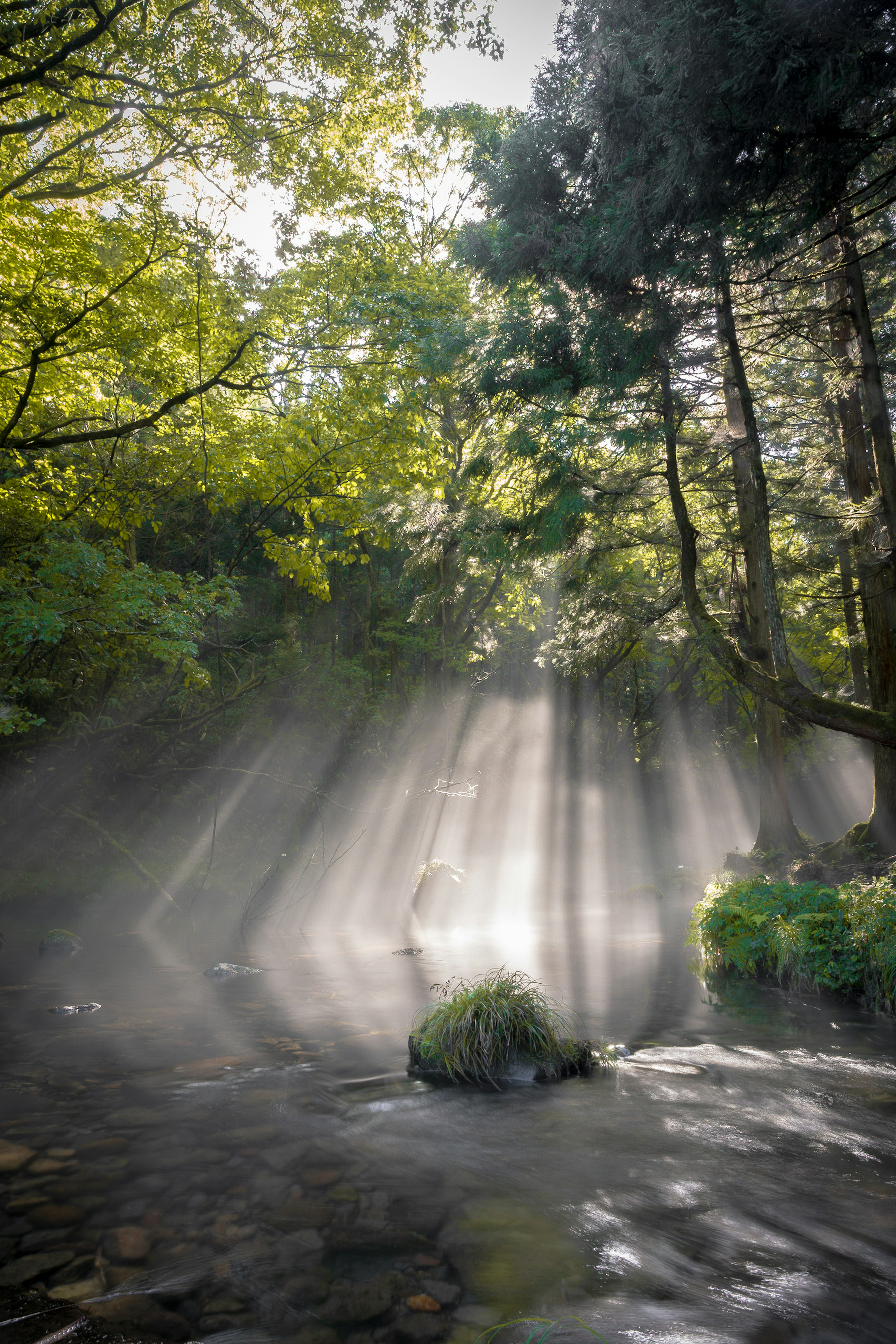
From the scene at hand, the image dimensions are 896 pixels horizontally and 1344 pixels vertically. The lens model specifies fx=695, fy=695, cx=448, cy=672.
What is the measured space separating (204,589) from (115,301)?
12.8 feet

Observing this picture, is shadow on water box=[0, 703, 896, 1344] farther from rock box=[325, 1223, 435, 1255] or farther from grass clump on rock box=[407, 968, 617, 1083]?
grass clump on rock box=[407, 968, 617, 1083]

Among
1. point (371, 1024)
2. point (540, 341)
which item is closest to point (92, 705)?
point (371, 1024)

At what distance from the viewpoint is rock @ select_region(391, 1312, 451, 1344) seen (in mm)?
2990

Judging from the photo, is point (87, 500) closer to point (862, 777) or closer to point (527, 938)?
point (527, 938)

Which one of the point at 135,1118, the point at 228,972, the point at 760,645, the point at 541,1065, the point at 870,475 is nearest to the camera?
the point at 135,1118

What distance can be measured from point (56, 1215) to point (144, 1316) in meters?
1.10

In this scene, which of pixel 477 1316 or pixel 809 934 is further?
pixel 809 934

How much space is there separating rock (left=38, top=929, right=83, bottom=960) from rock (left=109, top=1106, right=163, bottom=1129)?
25.2 ft

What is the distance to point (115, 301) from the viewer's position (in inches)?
348

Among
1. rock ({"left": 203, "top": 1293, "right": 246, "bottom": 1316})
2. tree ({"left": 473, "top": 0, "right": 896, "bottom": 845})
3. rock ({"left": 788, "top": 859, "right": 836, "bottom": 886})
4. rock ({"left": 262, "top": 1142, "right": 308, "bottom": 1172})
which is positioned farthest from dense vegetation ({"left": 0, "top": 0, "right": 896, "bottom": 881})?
rock ({"left": 203, "top": 1293, "right": 246, "bottom": 1316})

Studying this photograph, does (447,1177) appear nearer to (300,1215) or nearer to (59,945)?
(300,1215)

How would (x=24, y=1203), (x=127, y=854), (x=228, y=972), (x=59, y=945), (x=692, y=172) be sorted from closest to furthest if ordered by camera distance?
(x=24, y=1203) → (x=692, y=172) → (x=228, y=972) → (x=59, y=945) → (x=127, y=854)

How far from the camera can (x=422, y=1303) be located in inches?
126

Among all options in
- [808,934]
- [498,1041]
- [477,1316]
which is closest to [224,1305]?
[477,1316]
